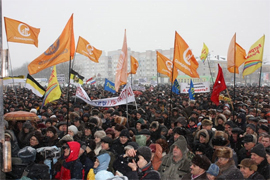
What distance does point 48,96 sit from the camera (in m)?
8.75

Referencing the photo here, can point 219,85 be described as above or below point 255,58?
below

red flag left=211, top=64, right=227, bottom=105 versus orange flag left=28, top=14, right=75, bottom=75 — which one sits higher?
orange flag left=28, top=14, right=75, bottom=75

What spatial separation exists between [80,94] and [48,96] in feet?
3.28

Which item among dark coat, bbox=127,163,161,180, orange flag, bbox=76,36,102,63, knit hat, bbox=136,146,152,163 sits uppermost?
orange flag, bbox=76,36,102,63

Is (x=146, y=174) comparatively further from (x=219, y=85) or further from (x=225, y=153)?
(x=219, y=85)

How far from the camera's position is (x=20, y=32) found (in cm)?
1039

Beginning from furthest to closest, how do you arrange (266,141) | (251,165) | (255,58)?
(255,58) < (266,141) < (251,165)

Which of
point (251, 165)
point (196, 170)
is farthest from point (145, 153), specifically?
point (251, 165)

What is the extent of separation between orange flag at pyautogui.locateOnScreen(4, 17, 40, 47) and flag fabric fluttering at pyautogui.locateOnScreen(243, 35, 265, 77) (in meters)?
8.61

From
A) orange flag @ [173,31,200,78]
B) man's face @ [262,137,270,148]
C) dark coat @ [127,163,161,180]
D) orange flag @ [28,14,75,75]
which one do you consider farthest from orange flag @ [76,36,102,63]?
dark coat @ [127,163,161,180]

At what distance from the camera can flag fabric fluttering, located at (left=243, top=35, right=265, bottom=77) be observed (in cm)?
1131

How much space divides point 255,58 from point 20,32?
9235mm

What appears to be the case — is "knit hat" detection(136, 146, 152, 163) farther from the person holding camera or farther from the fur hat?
the fur hat

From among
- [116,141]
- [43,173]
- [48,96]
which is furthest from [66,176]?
[48,96]
